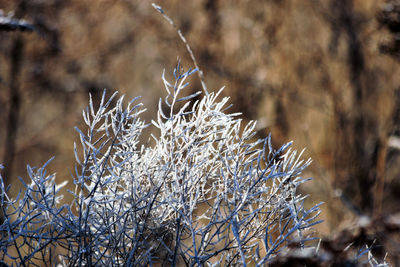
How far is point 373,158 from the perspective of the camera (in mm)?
2805

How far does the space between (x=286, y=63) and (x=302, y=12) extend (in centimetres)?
87

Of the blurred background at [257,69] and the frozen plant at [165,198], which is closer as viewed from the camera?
the frozen plant at [165,198]

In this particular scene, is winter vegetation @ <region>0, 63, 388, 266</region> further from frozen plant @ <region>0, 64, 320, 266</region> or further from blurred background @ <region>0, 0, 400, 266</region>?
blurred background @ <region>0, 0, 400, 266</region>

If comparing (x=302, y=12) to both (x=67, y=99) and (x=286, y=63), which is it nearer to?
(x=286, y=63)

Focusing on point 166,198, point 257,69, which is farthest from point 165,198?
point 257,69

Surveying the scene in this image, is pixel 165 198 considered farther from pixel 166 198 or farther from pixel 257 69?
pixel 257 69

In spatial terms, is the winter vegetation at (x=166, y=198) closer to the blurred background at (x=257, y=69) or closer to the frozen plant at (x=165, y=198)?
the frozen plant at (x=165, y=198)

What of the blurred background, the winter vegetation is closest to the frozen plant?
the winter vegetation

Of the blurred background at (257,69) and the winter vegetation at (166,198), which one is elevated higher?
the blurred background at (257,69)

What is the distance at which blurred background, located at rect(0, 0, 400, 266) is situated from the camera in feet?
9.76

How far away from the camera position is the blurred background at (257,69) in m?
2.97

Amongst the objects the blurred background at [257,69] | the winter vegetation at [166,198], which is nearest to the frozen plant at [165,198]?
the winter vegetation at [166,198]

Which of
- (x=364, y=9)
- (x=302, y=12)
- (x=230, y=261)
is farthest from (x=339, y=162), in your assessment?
(x=230, y=261)

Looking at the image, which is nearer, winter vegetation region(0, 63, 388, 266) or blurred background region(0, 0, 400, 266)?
winter vegetation region(0, 63, 388, 266)
